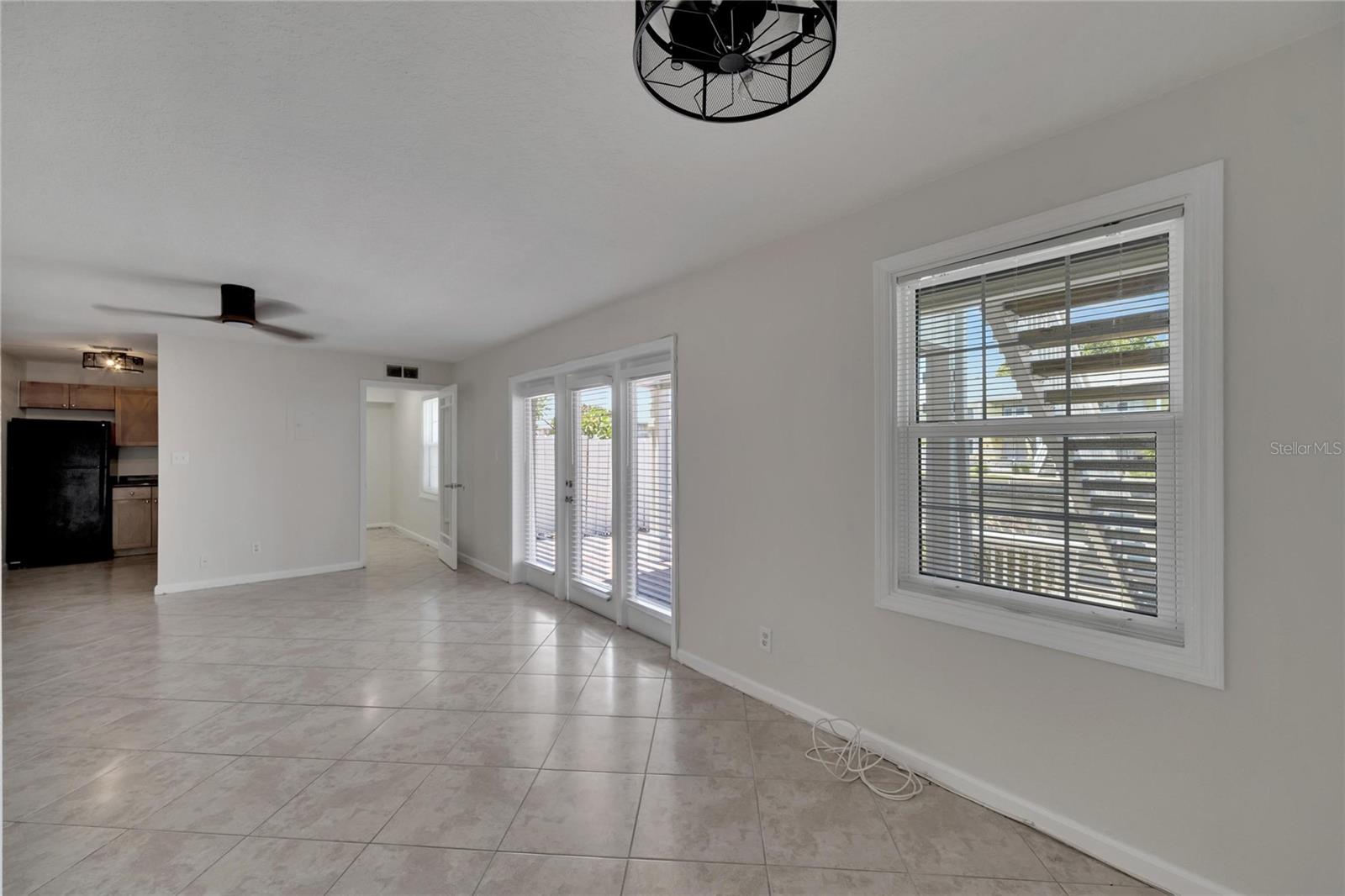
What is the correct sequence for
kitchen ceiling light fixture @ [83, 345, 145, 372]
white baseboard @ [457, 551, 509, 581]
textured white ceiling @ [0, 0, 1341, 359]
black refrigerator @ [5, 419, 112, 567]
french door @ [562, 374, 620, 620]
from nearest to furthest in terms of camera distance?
textured white ceiling @ [0, 0, 1341, 359] < french door @ [562, 374, 620, 620] < kitchen ceiling light fixture @ [83, 345, 145, 372] < white baseboard @ [457, 551, 509, 581] < black refrigerator @ [5, 419, 112, 567]

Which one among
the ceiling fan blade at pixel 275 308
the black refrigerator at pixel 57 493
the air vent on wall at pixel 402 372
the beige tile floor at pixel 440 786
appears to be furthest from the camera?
the air vent on wall at pixel 402 372

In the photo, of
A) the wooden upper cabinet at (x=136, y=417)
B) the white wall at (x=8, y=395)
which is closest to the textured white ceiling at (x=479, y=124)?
the white wall at (x=8, y=395)

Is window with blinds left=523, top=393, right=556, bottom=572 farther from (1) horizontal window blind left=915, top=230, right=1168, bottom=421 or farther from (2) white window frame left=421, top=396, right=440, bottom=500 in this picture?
(1) horizontal window blind left=915, top=230, right=1168, bottom=421

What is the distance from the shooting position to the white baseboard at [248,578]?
523 centimetres

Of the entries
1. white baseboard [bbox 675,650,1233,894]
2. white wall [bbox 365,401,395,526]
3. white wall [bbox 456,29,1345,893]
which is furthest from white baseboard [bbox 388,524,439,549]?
white baseboard [bbox 675,650,1233,894]

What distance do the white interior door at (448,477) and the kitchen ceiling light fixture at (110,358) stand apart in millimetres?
2929

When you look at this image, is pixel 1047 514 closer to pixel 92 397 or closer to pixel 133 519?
pixel 133 519

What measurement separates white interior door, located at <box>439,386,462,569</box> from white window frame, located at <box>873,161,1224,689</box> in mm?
5472

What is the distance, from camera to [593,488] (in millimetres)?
4543

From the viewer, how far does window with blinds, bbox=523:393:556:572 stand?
16.8ft

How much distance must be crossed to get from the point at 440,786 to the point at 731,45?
8.81ft

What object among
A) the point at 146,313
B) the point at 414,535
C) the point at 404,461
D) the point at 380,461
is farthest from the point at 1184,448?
the point at 380,461

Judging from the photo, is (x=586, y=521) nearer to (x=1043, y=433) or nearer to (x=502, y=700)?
A: (x=502, y=700)

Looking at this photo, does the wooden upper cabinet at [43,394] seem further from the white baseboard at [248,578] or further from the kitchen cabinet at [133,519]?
the white baseboard at [248,578]
